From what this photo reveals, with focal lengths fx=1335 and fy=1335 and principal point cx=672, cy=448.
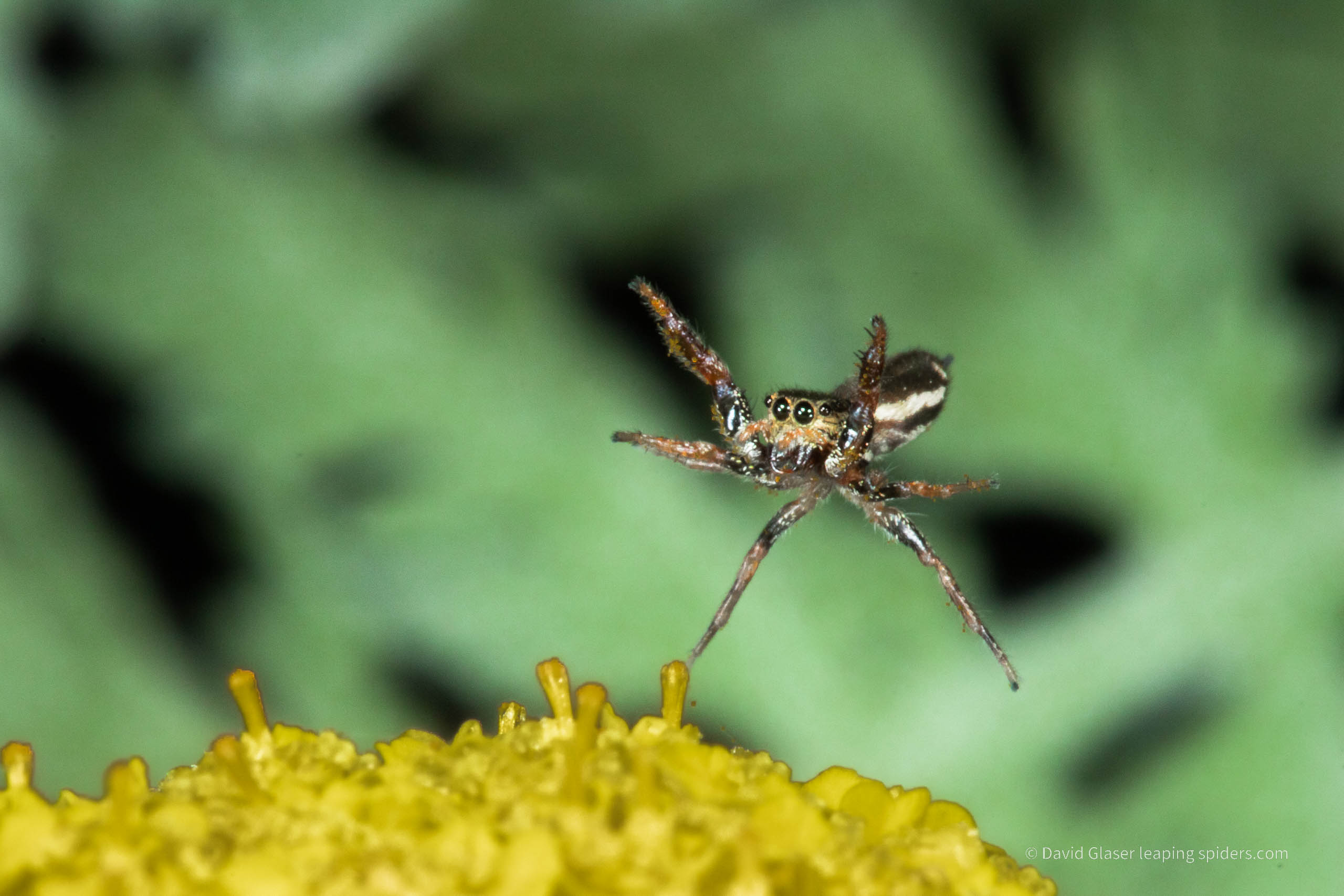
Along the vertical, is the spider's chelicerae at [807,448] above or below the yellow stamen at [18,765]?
above

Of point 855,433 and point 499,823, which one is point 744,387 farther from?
point 499,823

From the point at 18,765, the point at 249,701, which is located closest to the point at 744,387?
the point at 249,701

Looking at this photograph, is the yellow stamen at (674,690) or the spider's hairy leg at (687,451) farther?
the spider's hairy leg at (687,451)

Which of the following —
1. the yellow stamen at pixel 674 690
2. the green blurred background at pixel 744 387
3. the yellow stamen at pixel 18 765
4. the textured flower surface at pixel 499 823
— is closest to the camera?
the textured flower surface at pixel 499 823

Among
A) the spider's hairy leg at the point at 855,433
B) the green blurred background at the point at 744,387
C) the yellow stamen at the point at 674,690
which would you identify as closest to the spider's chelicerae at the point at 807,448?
the spider's hairy leg at the point at 855,433

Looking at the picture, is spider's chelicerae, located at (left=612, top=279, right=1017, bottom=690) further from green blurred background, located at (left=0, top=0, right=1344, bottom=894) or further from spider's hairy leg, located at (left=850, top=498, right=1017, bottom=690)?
green blurred background, located at (left=0, top=0, right=1344, bottom=894)

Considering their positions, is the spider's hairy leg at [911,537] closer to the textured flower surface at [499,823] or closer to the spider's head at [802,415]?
the spider's head at [802,415]

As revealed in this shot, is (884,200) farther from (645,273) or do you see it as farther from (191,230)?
(191,230)

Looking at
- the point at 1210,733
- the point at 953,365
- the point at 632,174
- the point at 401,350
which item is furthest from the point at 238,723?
the point at 1210,733
